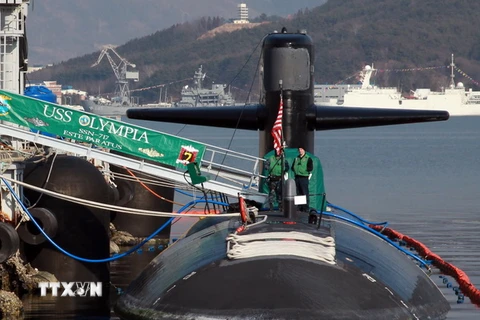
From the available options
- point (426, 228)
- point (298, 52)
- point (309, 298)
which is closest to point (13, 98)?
point (298, 52)

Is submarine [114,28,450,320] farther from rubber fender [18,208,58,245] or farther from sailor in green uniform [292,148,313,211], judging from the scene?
rubber fender [18,208,58,245]

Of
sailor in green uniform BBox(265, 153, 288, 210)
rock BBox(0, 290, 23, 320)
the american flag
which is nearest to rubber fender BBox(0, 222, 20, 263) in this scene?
rock BBox(0, 290, 23, 320)

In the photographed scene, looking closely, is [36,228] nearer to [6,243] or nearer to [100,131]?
[6,243]

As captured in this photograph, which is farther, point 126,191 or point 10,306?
point 126,191

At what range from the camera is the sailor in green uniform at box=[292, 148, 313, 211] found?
647 inches

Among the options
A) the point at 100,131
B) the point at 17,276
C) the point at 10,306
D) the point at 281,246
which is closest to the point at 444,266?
the point at 100,131

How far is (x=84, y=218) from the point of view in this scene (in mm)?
19438

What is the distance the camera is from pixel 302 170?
16.4m

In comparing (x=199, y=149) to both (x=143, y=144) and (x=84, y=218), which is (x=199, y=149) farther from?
(x=84, y=218)

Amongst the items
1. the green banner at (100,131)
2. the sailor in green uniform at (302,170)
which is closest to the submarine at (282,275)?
the sailor in green uniform at (302,170)

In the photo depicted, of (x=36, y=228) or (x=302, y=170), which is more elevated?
(x=302, y=170)

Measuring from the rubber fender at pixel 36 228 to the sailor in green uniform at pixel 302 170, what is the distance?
15.9ft

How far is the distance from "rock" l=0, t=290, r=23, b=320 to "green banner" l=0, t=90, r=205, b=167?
3123 mm

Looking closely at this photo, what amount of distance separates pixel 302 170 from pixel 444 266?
878 cm
